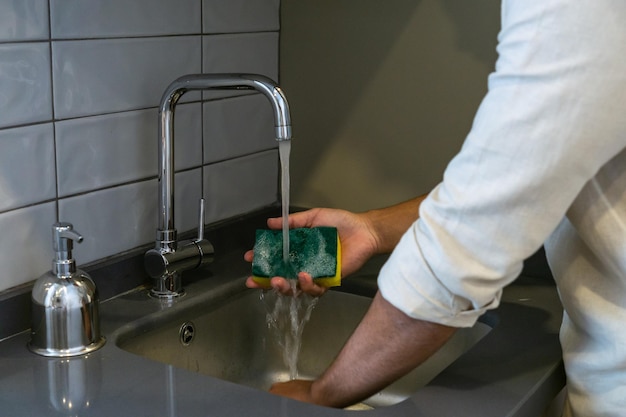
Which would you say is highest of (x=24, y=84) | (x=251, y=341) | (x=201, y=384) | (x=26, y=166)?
(x=24, y=84)

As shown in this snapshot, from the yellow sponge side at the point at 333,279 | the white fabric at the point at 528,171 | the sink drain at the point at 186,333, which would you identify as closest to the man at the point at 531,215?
the white fabric at the point at 528,171

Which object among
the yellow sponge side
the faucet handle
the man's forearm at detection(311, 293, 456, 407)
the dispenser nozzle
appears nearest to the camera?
the man's forearm at detection(311, 293, 456, 407)

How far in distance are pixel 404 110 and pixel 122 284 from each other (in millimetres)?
549

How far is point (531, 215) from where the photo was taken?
0.83 meters

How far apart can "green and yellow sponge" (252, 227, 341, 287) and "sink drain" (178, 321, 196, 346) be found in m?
0.15

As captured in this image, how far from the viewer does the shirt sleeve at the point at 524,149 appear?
2.53 ft

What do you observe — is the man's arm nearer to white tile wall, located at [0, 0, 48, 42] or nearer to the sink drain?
the sink drain

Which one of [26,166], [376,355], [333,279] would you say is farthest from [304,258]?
[26,166]

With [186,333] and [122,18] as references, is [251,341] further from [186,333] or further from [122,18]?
[122,18]

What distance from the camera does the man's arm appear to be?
37.0 inches

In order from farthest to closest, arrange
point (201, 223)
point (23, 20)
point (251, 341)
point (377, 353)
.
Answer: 1. point (251, 341)
2. point (201, 223)
3. point (23, 20)
4. point (377, 353)

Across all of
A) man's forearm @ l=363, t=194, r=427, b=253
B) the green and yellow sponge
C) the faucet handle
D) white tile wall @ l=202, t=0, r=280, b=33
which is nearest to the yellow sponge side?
the green and yellow sponge

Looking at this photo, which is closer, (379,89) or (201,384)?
(201,384)

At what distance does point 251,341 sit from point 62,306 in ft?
1.38
